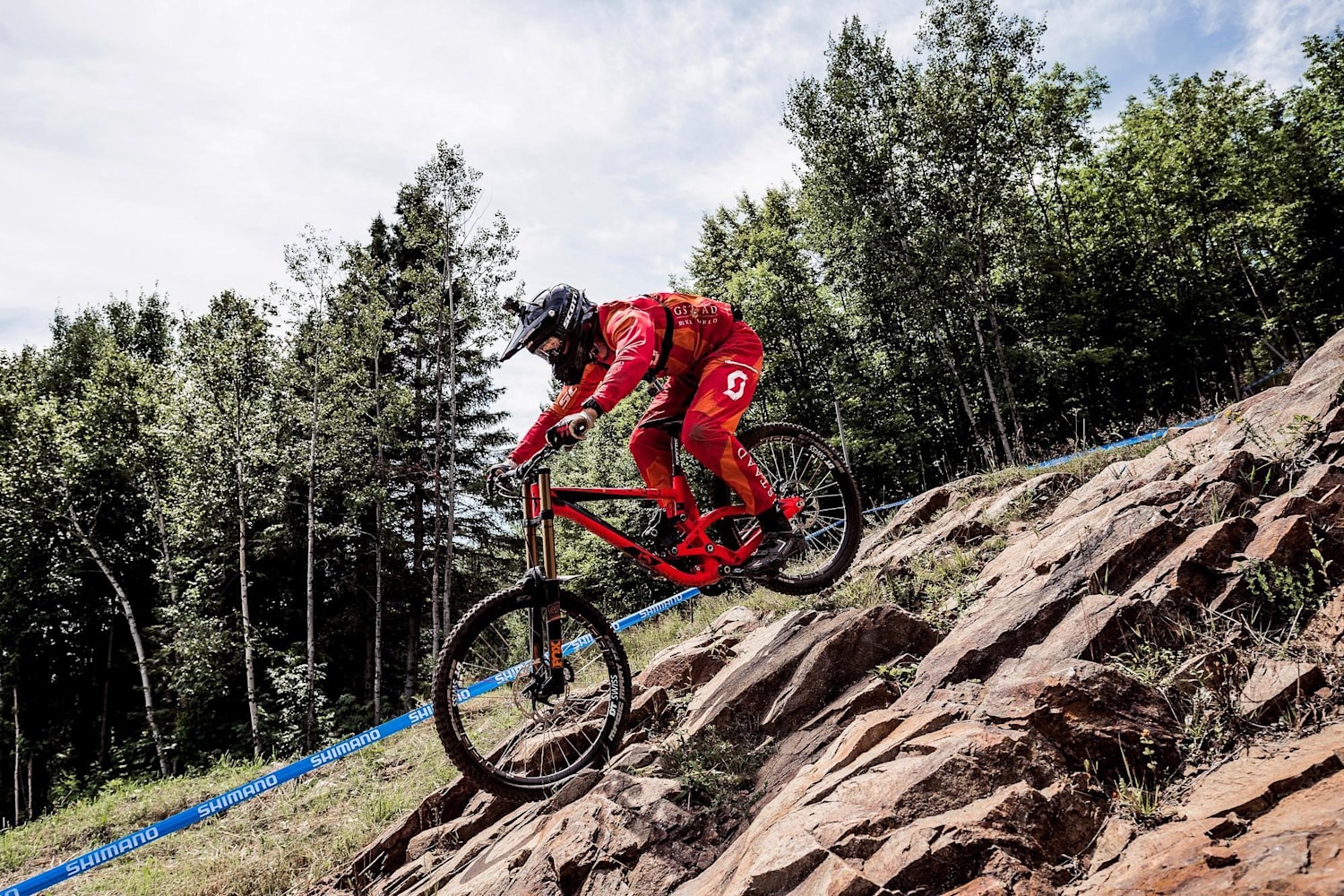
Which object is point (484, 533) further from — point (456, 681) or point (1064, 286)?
point (1064, 286)

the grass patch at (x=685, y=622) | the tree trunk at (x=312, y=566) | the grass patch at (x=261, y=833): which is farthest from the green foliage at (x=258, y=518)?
the grass patch at (x=685, y=622)

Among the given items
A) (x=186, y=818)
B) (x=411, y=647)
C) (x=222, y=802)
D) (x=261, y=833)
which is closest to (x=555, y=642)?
→ (x=222, y=802)

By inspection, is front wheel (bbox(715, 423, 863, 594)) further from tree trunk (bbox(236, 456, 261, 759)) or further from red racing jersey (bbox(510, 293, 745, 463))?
tree trunk (bbox(236, 456, 261, 759))

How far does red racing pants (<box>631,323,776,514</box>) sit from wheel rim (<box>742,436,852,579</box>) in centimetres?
76

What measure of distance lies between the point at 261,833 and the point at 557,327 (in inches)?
220

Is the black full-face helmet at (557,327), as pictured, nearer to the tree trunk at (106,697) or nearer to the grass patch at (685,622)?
the grass patch at (685,622)

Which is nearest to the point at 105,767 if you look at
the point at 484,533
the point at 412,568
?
the point at 412,568

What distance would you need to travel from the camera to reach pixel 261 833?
6.42 meters

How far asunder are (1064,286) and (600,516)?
33879 millimetres

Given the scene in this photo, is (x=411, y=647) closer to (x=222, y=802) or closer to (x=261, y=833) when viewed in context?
(x=261, y=833)

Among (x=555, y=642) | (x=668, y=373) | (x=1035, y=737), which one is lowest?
(x=1035, y=737)

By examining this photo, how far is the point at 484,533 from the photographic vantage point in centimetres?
2541

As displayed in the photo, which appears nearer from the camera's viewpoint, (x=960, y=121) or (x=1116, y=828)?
(x=1116, y=828)

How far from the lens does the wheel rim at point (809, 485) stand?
580 centimetres
